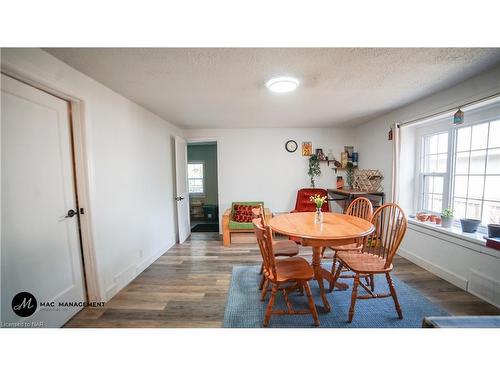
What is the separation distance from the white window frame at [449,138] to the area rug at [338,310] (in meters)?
1.20

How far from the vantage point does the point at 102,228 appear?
1806 mm

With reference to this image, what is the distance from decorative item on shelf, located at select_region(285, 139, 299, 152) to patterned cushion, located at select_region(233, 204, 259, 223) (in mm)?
1533

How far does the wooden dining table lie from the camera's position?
142 cm

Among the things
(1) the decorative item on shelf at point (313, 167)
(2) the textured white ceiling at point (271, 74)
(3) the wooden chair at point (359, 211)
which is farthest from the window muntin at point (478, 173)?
(1) the decorative item on shelf at point (313, 167)

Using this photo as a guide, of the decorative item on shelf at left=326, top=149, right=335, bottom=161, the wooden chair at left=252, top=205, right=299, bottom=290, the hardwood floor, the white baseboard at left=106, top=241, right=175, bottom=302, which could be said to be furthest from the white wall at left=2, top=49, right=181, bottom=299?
the decorative item on shelf at left=326, top=149, right=335, bottom=161

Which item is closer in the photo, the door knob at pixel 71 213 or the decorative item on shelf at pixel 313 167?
the door knob at pixel 71 213

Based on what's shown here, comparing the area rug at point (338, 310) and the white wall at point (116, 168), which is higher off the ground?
the white wall at point (116, 168)

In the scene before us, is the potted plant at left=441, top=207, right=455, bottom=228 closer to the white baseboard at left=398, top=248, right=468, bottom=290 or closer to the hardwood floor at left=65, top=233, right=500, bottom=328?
the white baseboard at left=398, top=248, right=468, bottom=290

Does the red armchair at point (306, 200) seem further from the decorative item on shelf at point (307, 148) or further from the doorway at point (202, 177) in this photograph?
the doorway at point (202, 177)

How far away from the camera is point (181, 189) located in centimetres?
353

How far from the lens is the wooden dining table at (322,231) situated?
1416 millimetres

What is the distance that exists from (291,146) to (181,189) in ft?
8.15
